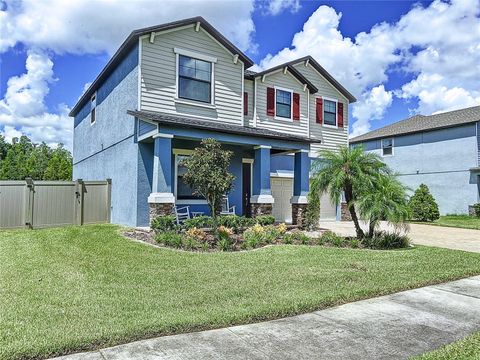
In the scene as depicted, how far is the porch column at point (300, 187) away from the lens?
14.4 m

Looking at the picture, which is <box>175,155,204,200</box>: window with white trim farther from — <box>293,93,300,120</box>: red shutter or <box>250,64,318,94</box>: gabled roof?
<box>293,93,300,120</box>: red shutter

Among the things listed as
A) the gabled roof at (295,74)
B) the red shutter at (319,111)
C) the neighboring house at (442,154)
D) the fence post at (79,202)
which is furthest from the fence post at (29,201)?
the neighboring house at (442,154)

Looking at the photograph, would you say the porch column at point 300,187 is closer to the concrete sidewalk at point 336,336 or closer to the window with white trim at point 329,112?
the window with white trim at point 329,112

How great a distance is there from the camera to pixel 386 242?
34.1ft

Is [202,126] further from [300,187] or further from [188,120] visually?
[300,187]

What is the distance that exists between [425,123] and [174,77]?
19825mm

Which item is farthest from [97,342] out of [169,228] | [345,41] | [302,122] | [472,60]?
[472,60]

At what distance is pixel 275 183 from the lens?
56.2ft

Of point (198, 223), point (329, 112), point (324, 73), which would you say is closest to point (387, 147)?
point (329, 112)

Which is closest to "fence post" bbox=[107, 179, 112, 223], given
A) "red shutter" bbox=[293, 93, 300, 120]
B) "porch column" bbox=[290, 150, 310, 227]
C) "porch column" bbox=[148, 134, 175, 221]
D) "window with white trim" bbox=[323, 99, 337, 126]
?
"porch column" bbox=[148, 134, 175, 221]

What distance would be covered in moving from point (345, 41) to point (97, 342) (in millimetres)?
17188

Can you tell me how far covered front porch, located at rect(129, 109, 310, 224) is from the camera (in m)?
11.2

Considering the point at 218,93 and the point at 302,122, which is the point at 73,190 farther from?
the point at 302,122

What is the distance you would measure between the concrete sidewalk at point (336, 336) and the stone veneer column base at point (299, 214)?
8.94 meters
